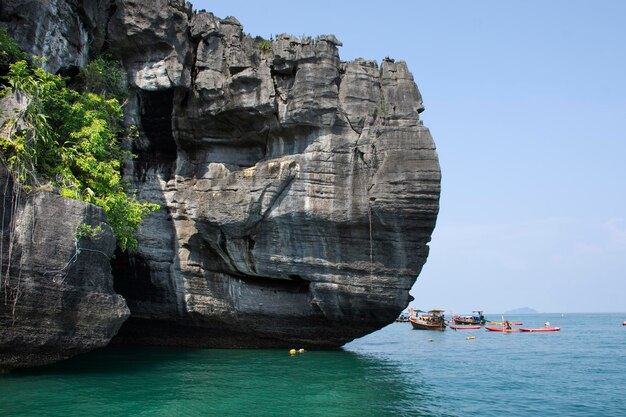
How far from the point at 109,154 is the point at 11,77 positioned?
3366mm

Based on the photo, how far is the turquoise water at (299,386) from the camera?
10.9 m

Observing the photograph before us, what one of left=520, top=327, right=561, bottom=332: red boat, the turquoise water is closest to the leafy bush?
the turquoise water

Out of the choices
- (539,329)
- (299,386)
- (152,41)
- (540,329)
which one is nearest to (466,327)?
(539,329)

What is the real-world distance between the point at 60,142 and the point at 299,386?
9.27 m

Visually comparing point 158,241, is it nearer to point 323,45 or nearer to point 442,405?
point 323,45

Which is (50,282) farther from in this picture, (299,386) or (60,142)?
(299,386)

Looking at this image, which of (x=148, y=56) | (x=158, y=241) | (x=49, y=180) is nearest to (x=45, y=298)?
(x=49, y=180)

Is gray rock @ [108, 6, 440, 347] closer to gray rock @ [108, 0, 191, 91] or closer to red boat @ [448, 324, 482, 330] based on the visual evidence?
gray rock @ [108, 0, 191, 91]

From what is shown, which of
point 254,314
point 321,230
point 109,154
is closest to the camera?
point 109,154

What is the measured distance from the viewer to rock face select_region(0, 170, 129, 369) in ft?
38.3

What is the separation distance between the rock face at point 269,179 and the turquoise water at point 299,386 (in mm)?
2152

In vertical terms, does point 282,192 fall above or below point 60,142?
below

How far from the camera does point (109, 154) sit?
→ 1538 centimetres

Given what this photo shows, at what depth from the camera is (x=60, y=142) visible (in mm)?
14359
